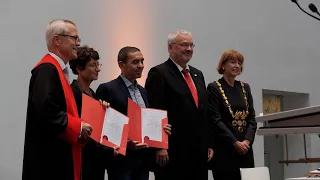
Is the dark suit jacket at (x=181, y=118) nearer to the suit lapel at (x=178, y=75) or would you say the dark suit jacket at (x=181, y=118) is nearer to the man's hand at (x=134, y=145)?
the suit lapel at (x=178, y=75)

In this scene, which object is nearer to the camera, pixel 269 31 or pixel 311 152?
pixel 269 31

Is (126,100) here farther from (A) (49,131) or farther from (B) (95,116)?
(A) (49,131)

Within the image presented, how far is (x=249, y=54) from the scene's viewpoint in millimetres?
6973

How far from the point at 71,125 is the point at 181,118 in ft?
4.26

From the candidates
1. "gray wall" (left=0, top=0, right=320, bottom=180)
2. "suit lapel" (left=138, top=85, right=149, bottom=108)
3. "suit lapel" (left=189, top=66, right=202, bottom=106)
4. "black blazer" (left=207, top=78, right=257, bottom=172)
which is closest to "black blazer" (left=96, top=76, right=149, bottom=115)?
"suit lapel" (left=138, top=85, right=149, bottom=108)

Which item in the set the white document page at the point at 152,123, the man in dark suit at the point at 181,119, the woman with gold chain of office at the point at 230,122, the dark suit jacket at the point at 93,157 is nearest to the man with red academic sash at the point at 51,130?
the dark suit jacket at the point at 93,157

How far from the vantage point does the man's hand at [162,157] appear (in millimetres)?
3402

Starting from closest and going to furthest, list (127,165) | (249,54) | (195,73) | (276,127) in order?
(276,127), (127,165), (195,73), (249,54)

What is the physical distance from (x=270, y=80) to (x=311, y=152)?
1304 millimetres

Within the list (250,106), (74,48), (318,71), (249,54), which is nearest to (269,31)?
(249,54)

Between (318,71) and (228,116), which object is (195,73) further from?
(318,71)

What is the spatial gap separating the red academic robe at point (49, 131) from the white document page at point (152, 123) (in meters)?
0.76

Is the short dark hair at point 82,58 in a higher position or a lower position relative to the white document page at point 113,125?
higher

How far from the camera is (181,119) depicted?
3619mm
